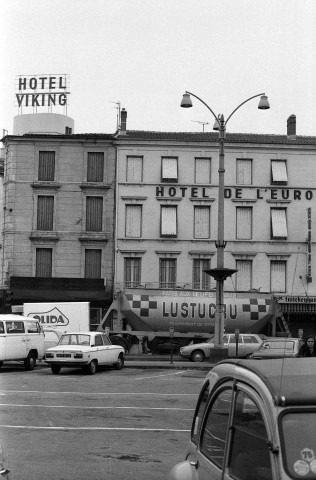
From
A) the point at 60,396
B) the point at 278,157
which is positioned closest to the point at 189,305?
the point at 278,157

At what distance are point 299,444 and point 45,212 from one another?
43.1 meters

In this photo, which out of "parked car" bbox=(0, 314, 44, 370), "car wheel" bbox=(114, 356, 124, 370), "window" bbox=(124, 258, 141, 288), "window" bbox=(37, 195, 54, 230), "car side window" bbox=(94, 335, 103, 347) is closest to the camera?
"parked car" bbox=(0, 314, 44, 370)

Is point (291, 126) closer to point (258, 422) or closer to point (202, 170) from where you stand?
point (202, 170)

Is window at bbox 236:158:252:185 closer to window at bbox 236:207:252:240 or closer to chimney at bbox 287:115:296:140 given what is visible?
window at bbox 236:207:252:240

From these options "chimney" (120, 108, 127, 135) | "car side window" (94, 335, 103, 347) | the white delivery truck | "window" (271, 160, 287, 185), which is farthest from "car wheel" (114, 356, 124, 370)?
"chimney" (120, 108, 127, 135)

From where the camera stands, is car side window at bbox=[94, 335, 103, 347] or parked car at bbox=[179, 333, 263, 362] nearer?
car side window at bbox=[94, 335, 103, 347]

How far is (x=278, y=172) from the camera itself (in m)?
46.5

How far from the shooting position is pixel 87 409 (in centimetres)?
1623

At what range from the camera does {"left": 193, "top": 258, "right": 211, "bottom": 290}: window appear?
45625mm

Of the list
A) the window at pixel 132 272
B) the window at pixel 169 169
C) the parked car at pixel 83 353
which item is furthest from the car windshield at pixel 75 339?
the window at pixel 169 169

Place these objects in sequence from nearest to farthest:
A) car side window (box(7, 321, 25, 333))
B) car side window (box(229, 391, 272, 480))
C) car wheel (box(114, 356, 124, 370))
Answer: car side window (box(229, 391, 272, 480))
car side window (box(7, 321, 25, 333))
car wheel (box(114, 356, 124, 370))

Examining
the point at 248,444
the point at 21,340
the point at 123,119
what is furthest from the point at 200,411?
the point at 123,119

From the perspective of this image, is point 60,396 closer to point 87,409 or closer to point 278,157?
point 87,409

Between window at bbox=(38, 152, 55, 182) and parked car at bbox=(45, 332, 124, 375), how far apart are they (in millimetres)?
19887
